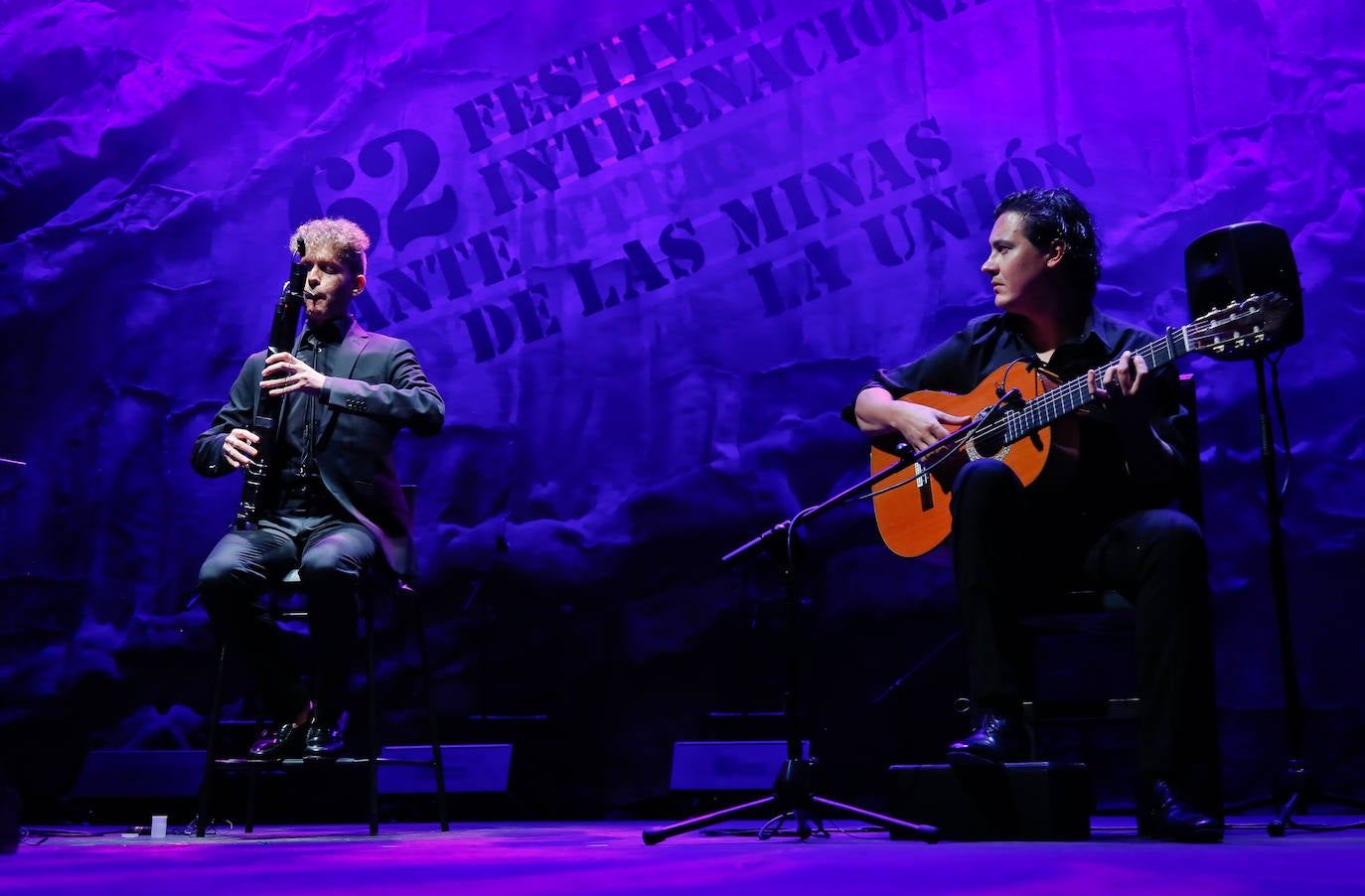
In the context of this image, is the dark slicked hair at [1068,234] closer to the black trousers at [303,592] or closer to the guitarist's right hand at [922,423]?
the guitarist's right hand at [922,423]

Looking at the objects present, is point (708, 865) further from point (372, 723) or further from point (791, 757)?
point (372, 723)

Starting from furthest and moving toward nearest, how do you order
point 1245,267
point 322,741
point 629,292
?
point 629,292
point 322,741
point 1245,267

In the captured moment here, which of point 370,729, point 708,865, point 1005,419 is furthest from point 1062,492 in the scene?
point 370,729

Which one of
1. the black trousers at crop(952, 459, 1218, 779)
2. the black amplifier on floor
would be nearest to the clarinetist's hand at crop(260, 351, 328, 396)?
the black trousers at crop(952, 459, 1218, 779)

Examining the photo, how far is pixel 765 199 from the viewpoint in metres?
4.11

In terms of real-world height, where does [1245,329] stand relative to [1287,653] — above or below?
above

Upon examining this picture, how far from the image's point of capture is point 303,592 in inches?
124

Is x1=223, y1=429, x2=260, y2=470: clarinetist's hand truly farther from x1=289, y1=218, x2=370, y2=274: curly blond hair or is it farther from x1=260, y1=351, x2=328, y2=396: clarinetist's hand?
x1=289, y1=218, x2=370, y2=274: curly blond hair

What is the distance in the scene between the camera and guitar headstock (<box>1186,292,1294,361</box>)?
2.35 m

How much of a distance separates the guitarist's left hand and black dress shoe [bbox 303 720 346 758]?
1.89 meters

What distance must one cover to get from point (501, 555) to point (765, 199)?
1.46m

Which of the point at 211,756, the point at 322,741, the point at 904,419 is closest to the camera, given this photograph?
the point at 904,419

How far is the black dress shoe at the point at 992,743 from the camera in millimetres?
2164

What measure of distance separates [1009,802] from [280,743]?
1.72 meters
